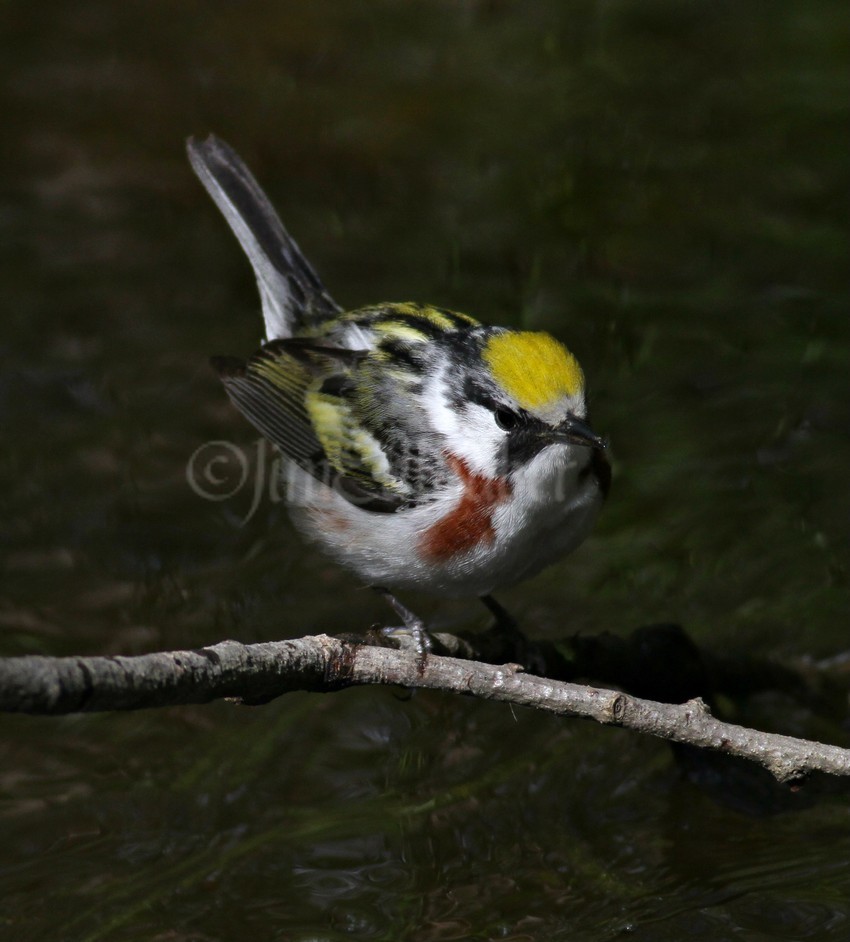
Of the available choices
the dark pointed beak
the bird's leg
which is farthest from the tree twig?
the dark pointed beak

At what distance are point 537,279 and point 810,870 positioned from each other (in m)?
4.59

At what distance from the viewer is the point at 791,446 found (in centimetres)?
712

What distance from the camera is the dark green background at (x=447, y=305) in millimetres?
4875

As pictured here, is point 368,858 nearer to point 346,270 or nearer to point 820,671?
point 820,671

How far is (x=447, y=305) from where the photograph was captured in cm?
813

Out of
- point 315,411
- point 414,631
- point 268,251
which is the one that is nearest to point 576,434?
point 414,631

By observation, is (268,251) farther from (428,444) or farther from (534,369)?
(534,369)

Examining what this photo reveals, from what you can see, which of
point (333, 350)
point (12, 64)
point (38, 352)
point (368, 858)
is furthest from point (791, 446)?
point (12, 64)

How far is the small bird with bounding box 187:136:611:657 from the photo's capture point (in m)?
4.64
